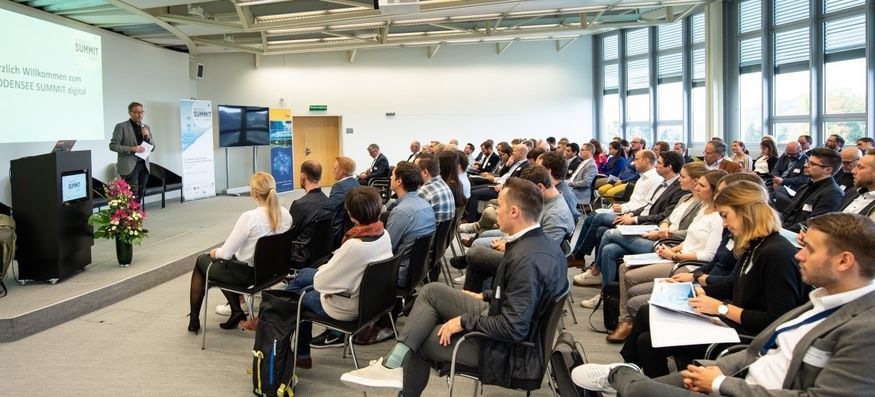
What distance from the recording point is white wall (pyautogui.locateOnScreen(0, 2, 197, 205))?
888 centimetres

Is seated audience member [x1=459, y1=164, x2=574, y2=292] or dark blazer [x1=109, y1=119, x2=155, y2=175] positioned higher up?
dark blazer [x1=109, y1=119, x2=155, y2=175]

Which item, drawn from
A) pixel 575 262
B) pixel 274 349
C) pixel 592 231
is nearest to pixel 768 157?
pixel 592 231

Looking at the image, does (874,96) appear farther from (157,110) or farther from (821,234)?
(157,110)

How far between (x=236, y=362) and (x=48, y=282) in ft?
7.70

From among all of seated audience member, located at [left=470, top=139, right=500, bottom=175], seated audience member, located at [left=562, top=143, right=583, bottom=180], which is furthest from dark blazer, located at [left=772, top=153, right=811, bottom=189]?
seated audience member, located at [left=470, top=139, right=500, bottom=175]

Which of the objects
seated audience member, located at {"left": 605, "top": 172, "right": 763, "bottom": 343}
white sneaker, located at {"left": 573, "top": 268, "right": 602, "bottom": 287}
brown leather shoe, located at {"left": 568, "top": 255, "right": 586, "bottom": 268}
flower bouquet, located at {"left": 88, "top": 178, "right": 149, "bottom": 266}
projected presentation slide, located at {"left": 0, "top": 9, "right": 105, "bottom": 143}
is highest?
projected presentation slide, located at {"left": 0, "top": 9, "right": 105, "bottom": 143}

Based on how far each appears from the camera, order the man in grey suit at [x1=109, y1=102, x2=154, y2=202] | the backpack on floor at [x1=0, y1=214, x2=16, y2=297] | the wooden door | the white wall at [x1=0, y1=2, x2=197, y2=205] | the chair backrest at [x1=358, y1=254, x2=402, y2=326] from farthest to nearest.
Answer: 1. the wooden door
2. the white wall at [x1=0, y1=2, x2=197, y2=205]
3. the man in grey suit at [x1=109, y1=102, x2=154, y2=202]
4. the backpack on floor at [x1=0, y1=214, x2=16, y2=297]
5. the chair backrest at [x1=358, y1=254, x2=402, y2=326]

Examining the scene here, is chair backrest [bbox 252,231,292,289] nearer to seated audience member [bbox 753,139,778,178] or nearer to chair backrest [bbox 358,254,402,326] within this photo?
chair backrest [bbox 358,254,402,326]

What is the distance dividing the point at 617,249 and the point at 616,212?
1420 mm

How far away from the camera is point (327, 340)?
4.28 metres

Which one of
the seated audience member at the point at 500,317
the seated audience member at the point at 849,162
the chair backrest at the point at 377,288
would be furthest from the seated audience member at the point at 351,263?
the seated audience member at the point at 849,162

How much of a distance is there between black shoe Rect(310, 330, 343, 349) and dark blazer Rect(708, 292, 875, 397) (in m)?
2.71

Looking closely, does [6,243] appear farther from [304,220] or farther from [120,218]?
[304,220]

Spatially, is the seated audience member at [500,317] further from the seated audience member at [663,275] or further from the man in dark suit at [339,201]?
the man in dark suit at [339,201]
